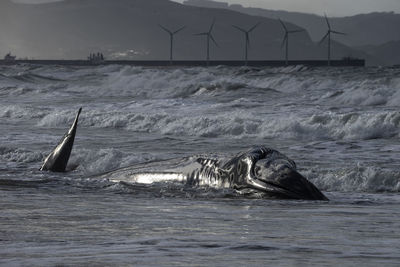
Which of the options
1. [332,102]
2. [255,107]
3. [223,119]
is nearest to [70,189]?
[223,119]

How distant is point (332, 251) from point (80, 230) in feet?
7.50

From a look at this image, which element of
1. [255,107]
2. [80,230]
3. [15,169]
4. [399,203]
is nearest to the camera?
[80,230]

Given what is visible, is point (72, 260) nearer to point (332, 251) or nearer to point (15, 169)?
point (332, 251)

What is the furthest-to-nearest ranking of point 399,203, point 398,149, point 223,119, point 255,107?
1. point 255,107
2. point 223,119
3. point 398,149
4. point 399,203

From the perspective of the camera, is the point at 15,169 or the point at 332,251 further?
the point at 15,169

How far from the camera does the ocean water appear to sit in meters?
6.34

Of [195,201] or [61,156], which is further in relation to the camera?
[61,156]

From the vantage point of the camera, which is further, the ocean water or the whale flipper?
the whale flipper

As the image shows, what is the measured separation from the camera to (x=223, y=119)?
29.2m

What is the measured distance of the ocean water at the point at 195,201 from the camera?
634 centimetres

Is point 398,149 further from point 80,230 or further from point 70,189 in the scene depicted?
point 80,230

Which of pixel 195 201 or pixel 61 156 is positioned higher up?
pixel 61 156

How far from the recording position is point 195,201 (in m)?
10.9

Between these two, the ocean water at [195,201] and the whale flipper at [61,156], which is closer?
the ocean water at [195,201]
